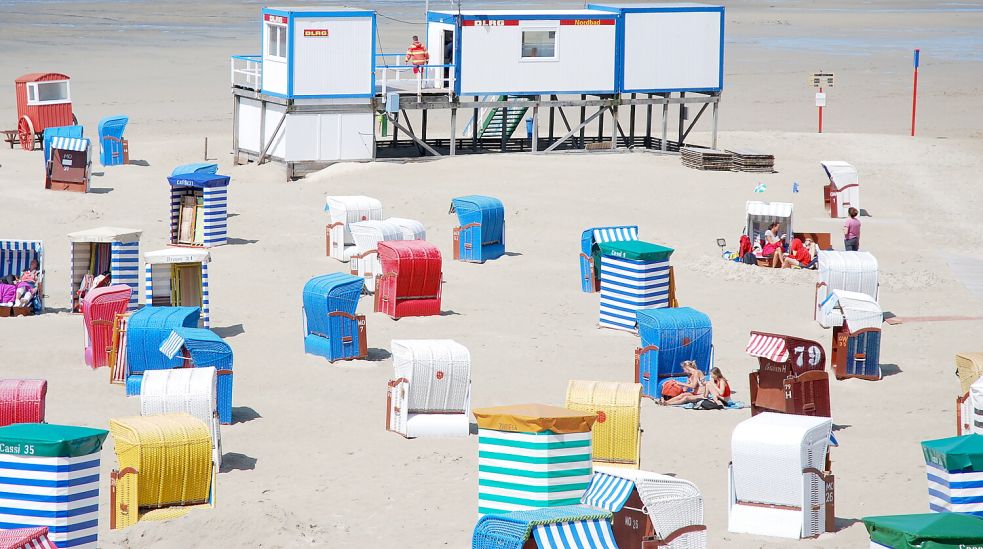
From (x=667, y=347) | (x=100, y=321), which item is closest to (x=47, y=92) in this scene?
(x=100, y=321)

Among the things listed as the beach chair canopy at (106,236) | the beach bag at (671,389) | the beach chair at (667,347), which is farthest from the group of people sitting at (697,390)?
the beach chair canopy at (106,236)

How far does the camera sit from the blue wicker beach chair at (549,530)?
34.7ft

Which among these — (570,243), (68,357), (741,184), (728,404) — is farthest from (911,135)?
(68,357)

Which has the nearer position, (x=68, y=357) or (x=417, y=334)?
(x=68, y=357)

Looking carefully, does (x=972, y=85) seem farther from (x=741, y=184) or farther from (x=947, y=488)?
(x=947, y=488)

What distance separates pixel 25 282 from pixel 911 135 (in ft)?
99.2

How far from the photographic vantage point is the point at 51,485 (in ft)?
40.3

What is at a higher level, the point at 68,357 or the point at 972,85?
the point at 972,85

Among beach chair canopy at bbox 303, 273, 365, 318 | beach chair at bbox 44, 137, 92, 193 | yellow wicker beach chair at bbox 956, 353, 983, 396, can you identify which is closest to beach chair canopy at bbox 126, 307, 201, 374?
beach chair canopy at bbox 303, 273, 365, 318

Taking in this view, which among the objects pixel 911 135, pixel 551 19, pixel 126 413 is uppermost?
pixel 551 19

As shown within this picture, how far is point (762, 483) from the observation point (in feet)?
44.4

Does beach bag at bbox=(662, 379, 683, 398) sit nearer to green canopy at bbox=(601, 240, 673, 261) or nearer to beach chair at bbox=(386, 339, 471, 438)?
beach chair at bbox=(386, 339, 471, 438)

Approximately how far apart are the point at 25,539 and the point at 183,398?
4.36m

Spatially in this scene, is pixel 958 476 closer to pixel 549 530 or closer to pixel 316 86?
pixel 549 530
